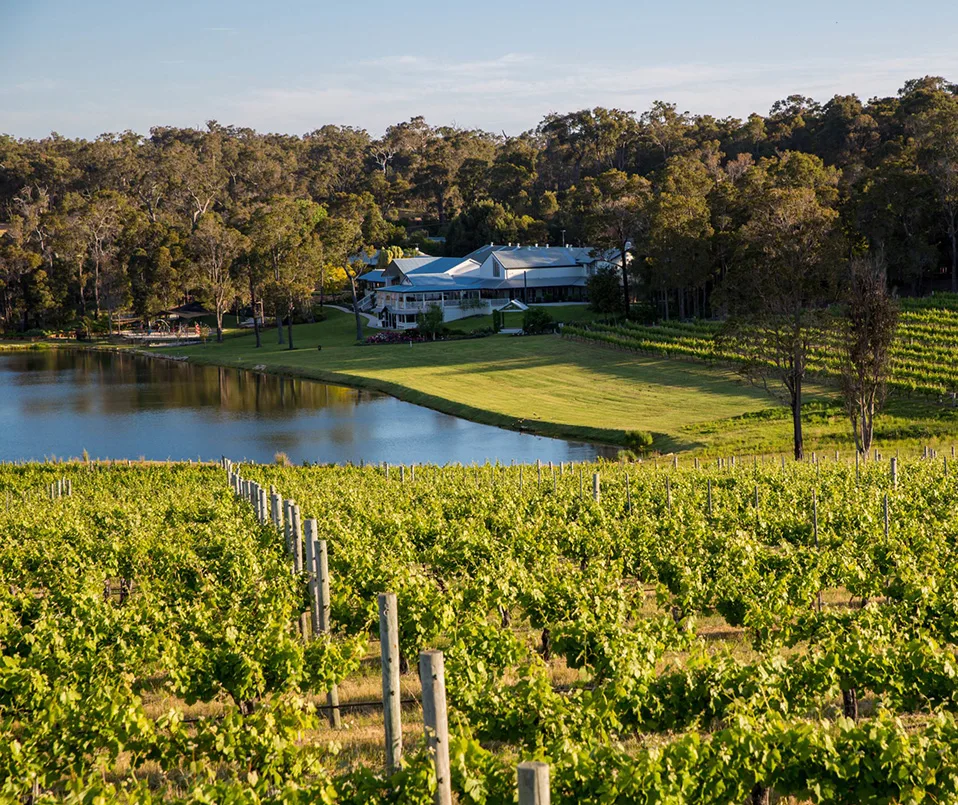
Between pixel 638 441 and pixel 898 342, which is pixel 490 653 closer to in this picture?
pixel 638 441

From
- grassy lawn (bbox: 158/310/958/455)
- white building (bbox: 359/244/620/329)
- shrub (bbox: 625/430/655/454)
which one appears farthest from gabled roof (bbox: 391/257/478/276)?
shrub (bbox: 625/430/655/454)

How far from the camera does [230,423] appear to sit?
48.7 metres

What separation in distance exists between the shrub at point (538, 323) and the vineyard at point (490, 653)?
52354 mm

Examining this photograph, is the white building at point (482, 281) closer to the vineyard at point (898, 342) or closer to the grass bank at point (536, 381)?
the grass bank at point (536, 381)

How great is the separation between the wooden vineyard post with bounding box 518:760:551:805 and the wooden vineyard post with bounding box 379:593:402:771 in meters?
2.78

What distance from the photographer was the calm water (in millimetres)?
41031

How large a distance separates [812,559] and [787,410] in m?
28.3

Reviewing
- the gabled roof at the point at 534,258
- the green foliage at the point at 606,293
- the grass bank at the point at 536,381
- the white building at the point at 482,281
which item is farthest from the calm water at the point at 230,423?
A: the gabled roof at the point at 534,258

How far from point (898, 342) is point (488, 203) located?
206 feet

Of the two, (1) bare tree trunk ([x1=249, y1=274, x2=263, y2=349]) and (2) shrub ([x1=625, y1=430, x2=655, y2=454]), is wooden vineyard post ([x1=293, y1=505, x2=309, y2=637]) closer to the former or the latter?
(2) shrub ([x1=625, y1=430, x2=655, y2=454])

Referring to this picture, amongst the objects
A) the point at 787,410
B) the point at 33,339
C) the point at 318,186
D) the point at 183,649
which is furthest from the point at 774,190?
the point at 318,186

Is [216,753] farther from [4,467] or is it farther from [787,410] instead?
[787,410]

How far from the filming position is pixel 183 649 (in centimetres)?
1027

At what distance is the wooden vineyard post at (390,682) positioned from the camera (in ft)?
25.1
